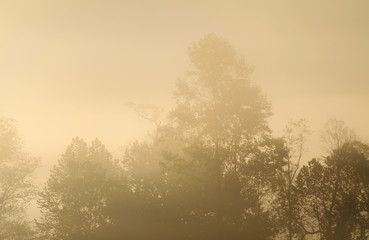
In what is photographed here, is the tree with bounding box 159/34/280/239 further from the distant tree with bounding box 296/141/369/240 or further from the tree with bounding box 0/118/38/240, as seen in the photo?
the tree with bounding box 0/118/38/240

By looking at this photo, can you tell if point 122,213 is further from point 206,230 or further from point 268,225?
point 268,225

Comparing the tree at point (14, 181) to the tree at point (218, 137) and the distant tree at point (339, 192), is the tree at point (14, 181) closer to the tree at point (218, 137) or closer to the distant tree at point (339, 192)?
the tree at point (218, 137)

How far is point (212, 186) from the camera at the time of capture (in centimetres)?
2005

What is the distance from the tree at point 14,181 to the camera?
2920 centimetres

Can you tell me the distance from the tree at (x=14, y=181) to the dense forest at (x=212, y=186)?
9 centimetres

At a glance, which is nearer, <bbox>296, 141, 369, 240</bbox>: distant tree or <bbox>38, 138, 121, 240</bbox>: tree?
<bbox>38, 138, 121, 240</bbox>: tree

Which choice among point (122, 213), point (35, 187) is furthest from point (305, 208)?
point (35, 187)

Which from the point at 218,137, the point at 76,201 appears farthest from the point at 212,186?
the point at 76,201

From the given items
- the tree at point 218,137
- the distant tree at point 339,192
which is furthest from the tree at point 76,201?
the distant tree at point 339,192

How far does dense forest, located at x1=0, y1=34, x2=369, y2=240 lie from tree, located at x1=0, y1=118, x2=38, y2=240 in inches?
3.5

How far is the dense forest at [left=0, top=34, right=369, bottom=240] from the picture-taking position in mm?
20016

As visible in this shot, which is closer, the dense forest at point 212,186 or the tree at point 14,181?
the dense forest at point 212,186

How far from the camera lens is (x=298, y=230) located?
26.4 metres

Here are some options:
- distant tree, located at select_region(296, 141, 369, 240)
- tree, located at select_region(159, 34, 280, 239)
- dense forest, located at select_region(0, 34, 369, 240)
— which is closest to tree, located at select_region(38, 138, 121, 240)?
dense forest, located at select_region(0, 34, 369, 240)
